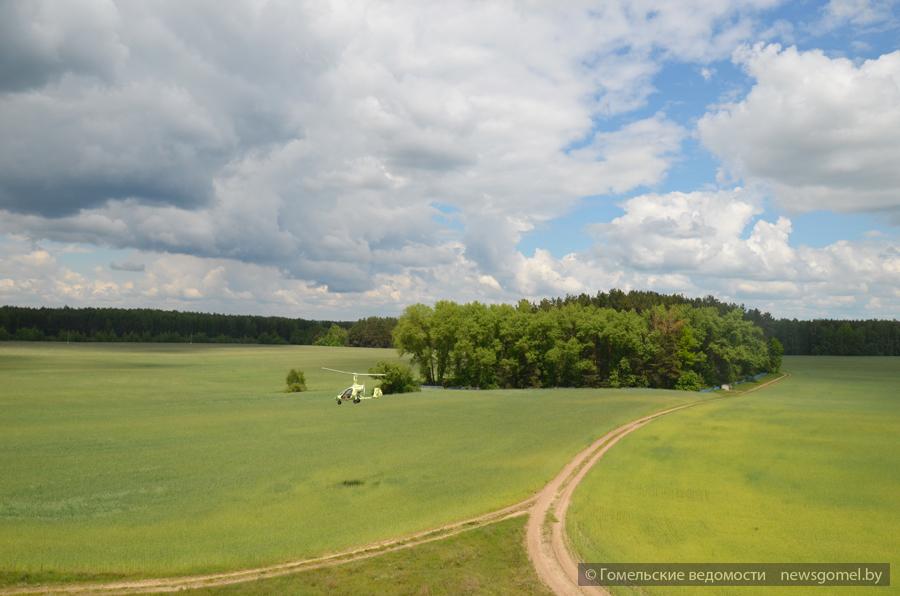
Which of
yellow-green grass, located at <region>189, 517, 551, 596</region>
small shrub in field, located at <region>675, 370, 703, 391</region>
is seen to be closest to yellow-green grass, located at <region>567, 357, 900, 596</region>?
yellow-green grass, located at <region>189, 517, 551, 596</region>

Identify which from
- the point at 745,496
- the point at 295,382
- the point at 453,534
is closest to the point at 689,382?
the point at 295,382

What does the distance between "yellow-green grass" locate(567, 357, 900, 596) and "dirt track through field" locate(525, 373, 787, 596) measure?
24.1 inches

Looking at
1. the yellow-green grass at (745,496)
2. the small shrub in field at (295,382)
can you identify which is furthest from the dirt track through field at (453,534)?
the small shrub in field at (295,382)

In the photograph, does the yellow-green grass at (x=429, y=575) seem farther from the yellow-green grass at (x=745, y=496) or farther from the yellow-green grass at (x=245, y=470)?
the yellow-green grass at (x=745, y=496)

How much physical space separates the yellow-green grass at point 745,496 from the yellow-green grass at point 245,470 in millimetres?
4658

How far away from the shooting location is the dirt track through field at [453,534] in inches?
757

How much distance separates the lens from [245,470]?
3553 cm

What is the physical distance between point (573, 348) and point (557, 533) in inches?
3660

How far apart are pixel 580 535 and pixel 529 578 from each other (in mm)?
4505

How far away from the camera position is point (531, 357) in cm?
11744

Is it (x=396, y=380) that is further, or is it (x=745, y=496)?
(x=396, y=380)

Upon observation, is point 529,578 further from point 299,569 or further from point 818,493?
point 818,493

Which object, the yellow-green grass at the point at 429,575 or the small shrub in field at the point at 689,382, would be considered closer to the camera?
the yellow-green grass at the point at 429,575

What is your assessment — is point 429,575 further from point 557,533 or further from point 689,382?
point 689,382
